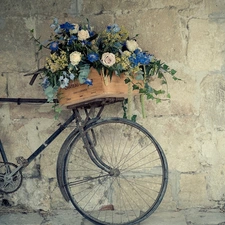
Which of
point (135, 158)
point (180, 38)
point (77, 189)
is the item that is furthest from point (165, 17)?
point (77, 189)

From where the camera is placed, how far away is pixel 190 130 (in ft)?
14.8

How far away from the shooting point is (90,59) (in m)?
3.81

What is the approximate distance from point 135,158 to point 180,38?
1.13 meters

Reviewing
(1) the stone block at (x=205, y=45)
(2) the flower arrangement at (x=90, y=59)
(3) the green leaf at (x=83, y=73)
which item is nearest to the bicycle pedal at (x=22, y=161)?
(2) the flower arrangement at (x=90, y=59)

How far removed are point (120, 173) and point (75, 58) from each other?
Result: 4.11 feet

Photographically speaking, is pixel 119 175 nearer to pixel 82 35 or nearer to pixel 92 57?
pixel 92 57

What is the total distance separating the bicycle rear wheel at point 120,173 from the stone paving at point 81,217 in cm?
17

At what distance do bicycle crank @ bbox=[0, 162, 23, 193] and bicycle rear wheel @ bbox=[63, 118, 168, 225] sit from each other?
49cm

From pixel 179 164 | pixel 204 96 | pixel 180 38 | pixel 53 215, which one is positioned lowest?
pixel 53 215

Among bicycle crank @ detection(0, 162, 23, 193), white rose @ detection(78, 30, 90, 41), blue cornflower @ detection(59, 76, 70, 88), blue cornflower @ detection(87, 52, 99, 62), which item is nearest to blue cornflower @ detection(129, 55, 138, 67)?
blue cornflower @ detection(87, 52, 99, 62)

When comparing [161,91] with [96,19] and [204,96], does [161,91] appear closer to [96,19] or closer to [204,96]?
[204,96]

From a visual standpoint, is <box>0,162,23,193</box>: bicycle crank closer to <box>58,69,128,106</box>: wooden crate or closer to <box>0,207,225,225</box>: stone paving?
<box>0,207,225,225</box>: stone paving

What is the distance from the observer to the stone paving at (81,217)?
430cm

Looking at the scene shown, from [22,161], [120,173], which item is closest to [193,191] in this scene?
[120,173]
